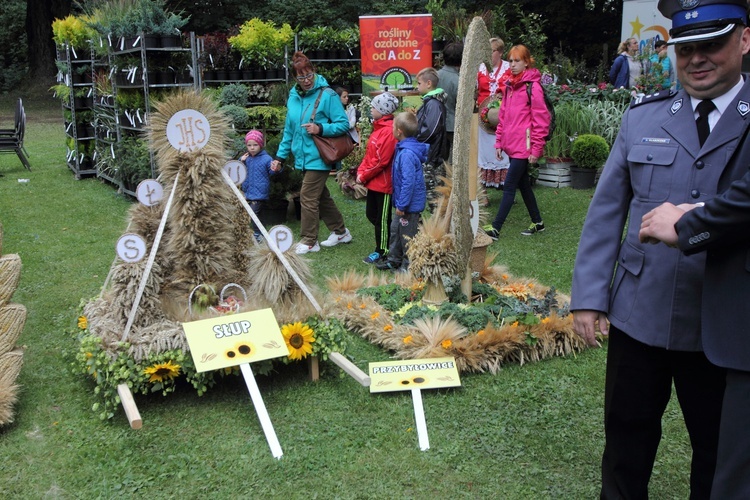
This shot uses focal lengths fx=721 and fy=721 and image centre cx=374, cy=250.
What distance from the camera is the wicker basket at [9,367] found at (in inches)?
146

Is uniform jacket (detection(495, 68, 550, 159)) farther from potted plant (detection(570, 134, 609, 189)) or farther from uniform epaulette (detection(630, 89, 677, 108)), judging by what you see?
uniform epaulette (detection(630, 89, 677, 108))

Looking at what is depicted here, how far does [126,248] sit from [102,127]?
26.1 ft

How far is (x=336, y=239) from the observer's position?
24.6 feet

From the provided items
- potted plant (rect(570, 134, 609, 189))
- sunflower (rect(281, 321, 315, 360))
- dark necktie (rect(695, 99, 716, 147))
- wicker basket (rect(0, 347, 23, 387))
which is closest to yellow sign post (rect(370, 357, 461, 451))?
sunflower (rect(281, 321, 315, 360))

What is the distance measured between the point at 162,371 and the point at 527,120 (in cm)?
484

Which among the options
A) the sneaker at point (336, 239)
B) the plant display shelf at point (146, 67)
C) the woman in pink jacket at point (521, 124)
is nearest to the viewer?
the woman in pink jacket at point (521, 124)

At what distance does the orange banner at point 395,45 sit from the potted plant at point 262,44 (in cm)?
136

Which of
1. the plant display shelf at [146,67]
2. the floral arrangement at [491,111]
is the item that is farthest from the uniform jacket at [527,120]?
the plant display shelf at [146,67]

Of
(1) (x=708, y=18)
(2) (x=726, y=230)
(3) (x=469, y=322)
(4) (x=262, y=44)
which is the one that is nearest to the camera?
(2) (x=726, y=230)

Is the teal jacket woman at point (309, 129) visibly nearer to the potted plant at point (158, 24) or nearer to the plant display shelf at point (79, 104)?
the potted plant at point (158, 24)

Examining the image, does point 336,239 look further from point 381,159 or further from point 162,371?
point 162,371

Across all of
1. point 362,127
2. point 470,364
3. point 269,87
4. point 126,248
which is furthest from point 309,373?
point 269,87

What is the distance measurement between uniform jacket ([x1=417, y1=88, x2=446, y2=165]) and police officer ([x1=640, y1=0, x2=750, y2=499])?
4.91m

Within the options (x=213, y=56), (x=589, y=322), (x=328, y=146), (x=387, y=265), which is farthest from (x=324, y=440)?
(x=213, y=56)
